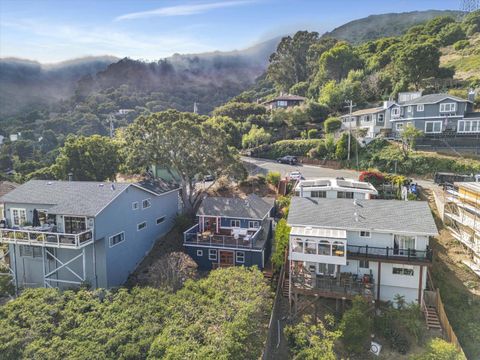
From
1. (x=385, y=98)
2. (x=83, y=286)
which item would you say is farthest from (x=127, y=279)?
(x=385, y=98)

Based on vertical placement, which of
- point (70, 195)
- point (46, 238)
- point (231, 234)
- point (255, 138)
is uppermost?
point (255, 138)

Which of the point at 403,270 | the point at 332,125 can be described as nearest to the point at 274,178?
the point at 403,270

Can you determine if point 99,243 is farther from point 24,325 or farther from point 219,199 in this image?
point 219,199

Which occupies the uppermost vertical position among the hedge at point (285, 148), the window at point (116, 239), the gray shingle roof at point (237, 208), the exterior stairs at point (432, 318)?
the hedge at point (285, 148)

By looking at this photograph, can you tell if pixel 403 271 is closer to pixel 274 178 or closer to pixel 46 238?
pixel 274 178

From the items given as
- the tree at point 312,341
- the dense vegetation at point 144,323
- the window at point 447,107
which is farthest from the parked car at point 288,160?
the tree at point 312,341

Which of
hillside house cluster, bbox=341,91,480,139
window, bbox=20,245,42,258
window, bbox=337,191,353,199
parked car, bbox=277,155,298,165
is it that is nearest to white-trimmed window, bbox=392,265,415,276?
window, bbox=337,191,353,199

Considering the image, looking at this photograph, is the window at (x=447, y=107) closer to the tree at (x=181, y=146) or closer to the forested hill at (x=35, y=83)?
the tree at (x=181, y=146)
